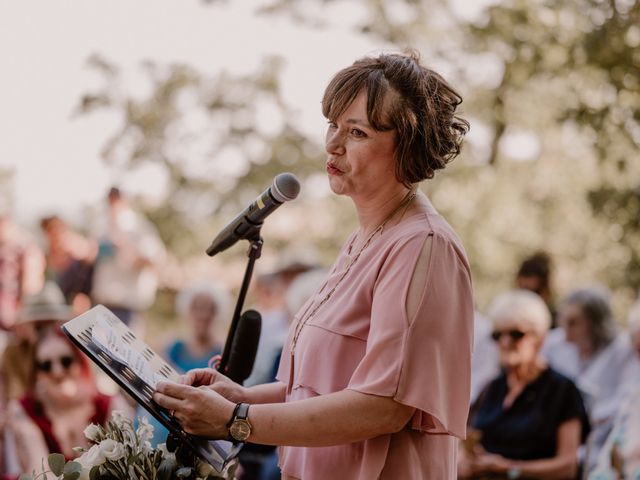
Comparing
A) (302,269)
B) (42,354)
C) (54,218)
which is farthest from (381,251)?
(54,218)

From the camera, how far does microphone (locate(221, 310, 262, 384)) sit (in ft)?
9.38

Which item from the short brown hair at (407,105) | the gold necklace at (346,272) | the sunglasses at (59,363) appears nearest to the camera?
the short brown hair at (407,105)

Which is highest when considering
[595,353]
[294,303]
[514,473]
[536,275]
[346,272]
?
[346,272]

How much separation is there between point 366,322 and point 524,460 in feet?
11.2

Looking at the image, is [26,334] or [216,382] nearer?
[216,382]

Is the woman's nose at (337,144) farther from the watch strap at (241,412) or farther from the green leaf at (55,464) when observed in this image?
the green leaf at (55,464)

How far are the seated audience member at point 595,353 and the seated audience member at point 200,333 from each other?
2369mm

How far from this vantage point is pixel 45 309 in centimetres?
609

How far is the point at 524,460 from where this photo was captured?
216 inches

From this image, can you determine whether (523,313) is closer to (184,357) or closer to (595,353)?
(595,353)

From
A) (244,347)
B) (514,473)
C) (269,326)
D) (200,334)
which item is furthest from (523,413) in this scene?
(244,347)

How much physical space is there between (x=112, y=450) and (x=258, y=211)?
79 centimetres

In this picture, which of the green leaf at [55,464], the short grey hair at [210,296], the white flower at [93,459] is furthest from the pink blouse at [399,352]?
the short grey hair at [210,296]

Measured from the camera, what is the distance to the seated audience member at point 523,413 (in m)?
5.41
